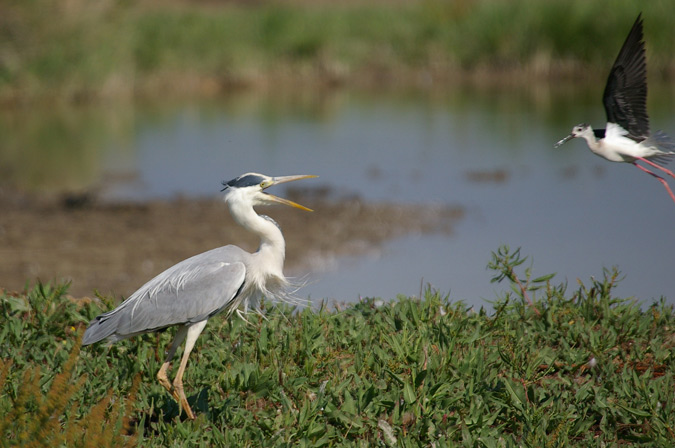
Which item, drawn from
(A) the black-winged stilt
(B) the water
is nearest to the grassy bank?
(B) the water

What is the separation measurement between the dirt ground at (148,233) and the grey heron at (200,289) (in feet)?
12.2

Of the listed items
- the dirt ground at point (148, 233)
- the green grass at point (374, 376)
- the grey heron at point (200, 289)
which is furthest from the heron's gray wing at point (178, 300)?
the dirt ground at point (148, 233)

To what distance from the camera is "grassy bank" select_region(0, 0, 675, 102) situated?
61.5ft

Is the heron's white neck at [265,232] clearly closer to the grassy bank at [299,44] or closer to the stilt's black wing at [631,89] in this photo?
the stilt's black wing at [631,89]

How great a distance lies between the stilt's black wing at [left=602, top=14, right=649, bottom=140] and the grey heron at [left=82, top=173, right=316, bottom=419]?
5.59 feet

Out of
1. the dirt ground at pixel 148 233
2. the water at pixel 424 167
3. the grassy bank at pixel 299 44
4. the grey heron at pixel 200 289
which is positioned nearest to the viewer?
the grey heron at pixel 200 289

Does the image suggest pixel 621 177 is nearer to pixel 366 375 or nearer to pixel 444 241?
pixel 444 241

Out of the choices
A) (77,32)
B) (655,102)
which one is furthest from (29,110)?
(655,102)

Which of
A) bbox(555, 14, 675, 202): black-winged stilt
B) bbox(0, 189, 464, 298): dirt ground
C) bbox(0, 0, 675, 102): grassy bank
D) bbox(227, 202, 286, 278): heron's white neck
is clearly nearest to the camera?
bbox(555, 14, 675, 202): black-winged stilt

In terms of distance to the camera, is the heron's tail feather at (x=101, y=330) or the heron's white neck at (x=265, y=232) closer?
the heron's tail feather at (x=101, y=330)

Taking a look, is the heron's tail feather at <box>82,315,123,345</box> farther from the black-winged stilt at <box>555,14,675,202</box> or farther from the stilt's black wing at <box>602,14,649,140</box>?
the stilt's black wing at <box>602,14,649,140</box>

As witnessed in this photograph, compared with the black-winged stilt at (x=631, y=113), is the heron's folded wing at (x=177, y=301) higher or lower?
lower

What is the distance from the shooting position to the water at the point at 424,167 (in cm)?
949

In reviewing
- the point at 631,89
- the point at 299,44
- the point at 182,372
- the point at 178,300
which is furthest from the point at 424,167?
the point at 182,372
